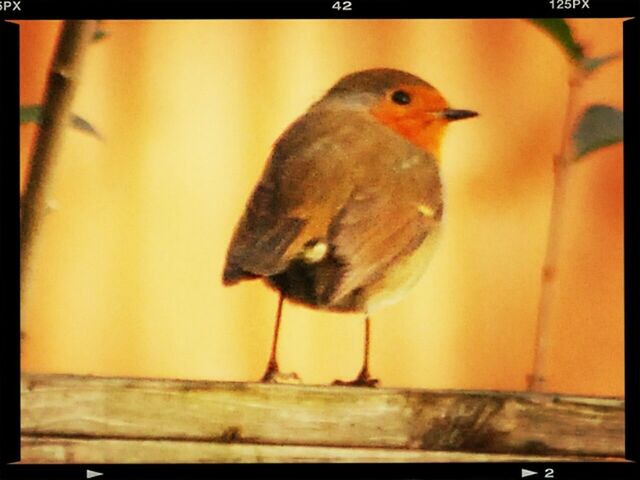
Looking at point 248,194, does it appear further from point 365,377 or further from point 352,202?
point 365,377

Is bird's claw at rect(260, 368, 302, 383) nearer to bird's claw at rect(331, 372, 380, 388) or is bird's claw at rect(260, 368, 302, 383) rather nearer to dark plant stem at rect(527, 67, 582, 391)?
bird's claw at rect(331, 372, 380, 388)

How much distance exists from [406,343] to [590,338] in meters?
0.23

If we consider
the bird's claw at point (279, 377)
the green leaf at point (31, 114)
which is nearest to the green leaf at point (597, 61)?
the bird's claw at point (279, 377)

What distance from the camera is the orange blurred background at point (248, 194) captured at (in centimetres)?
109

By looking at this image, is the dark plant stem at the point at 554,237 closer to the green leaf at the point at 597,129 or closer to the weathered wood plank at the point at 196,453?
the green leaf at the point at 597,129

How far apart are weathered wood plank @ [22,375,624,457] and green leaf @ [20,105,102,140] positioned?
293 millimetres

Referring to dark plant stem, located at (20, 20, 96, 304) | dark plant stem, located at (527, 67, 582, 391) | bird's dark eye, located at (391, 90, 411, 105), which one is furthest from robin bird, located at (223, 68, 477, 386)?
dark plant stem, located at (20, 20, 96, 304)

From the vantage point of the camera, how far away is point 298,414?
100cm

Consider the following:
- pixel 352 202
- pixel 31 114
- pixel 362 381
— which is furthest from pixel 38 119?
pixel 362 381

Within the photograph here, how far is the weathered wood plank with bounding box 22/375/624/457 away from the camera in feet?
3.27
